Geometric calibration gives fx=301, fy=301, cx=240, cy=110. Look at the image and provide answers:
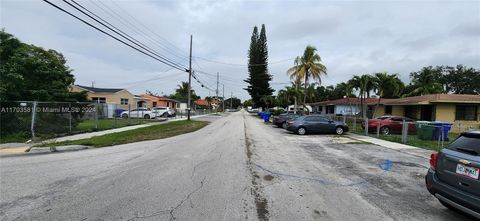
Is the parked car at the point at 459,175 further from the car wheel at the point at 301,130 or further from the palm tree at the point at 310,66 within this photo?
the palm tree at the point at 310,66

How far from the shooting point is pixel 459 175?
4.45 meters

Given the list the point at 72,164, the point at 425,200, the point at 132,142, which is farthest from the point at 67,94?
the point at 425,200

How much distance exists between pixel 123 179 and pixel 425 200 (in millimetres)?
6153

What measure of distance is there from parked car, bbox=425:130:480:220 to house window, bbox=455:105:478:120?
81.2ft

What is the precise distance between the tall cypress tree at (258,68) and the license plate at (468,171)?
6182cm

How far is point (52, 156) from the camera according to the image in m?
10.0

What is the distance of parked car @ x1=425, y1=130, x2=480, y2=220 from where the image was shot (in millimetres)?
4148

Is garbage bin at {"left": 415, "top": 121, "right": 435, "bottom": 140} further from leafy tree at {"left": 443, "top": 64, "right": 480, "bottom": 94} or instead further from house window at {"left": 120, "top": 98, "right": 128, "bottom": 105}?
leafy tree at {"left": 443, "top": 64, "right": 480, "bottom": 94}

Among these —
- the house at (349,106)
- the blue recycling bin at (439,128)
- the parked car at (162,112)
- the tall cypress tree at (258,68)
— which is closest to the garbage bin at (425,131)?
the blue recycling bin at (439,128)

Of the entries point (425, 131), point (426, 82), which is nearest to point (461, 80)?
point (426, 82)

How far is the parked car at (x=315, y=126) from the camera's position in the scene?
19.6 m

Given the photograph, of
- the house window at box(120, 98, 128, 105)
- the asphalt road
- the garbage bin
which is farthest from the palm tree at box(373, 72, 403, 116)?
the house window at box(120, 98, 128, 105)

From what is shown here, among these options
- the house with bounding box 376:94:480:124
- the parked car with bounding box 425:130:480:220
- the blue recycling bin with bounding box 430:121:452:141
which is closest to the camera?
the parked car with bounding box 425:130:480:220

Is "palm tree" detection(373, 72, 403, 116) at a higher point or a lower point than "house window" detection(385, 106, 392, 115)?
higher
